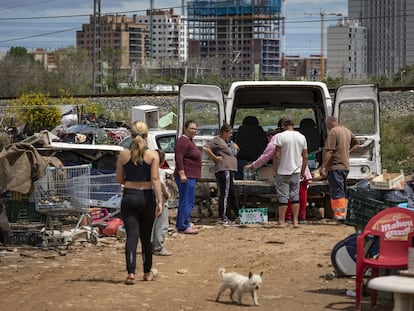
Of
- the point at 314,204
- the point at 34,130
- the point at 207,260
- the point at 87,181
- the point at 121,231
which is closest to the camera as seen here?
the point at 207,260

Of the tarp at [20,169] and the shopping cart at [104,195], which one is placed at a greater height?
the tarp at [20,169]

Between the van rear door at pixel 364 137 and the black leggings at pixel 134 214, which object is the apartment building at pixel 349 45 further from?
the black leggings at pixel 134 214

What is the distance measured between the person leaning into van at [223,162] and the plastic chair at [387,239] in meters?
7.15

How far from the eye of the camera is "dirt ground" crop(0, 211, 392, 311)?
992 cm

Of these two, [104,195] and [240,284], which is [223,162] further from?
[240,284]

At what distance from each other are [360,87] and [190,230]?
3.91m

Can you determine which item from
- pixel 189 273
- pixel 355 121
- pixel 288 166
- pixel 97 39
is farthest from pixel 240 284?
pixel 97 39

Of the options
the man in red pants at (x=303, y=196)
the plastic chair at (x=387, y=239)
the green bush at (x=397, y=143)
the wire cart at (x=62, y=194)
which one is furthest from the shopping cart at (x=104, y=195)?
the green bush at (x=397, y=143)

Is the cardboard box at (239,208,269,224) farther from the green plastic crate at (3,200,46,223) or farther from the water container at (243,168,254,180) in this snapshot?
the green plastic crate at (3,200,46,223)

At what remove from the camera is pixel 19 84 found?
3477 inches

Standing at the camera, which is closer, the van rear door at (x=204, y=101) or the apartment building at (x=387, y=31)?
the van rear door at (x=204, y=101)

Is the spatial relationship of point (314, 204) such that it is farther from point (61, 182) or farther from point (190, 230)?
point (61, 182)

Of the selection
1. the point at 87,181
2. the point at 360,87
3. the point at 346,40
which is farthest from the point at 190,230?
the point at 346,40

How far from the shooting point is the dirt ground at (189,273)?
391 inches
